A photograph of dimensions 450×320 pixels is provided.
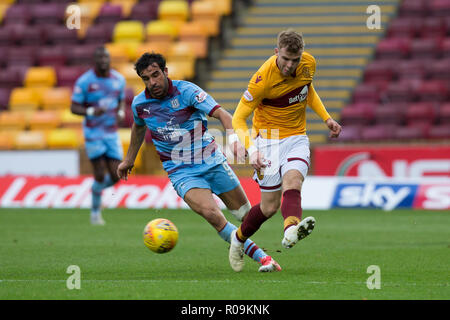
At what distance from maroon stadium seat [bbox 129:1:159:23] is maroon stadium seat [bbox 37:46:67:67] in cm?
230

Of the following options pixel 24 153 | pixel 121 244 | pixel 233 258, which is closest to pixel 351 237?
pixel 121 244

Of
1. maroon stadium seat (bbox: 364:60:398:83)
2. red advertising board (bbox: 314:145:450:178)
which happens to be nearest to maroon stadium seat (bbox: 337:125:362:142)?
red advertising board (bbox: 314:145:450:178)

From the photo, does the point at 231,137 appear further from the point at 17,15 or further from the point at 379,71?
the point at 17,15

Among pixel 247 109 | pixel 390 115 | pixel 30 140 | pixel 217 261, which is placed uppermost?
pixel 247 109

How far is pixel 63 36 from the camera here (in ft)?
80.1

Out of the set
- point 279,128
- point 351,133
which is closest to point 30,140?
point 351,133

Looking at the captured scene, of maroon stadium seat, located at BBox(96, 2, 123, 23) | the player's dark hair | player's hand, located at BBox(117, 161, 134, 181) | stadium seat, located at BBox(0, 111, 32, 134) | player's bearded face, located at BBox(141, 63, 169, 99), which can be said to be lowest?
stadium seat, located at BBox(0, 111, 32, 134)

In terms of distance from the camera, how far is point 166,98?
8273 mm

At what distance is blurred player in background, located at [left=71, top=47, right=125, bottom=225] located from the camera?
1385cm

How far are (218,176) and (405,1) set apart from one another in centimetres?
1568

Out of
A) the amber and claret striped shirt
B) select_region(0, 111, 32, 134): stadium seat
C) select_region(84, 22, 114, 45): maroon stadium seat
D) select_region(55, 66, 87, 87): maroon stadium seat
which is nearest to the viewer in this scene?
the amber and claret striped shirt

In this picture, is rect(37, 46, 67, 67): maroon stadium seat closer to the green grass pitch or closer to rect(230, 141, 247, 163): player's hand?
the green grass pitch

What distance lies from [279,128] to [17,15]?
1892 centimetres

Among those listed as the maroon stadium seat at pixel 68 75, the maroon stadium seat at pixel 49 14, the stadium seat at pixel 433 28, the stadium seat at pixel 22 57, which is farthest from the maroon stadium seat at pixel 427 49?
the stadium seat at pixel 22 57
